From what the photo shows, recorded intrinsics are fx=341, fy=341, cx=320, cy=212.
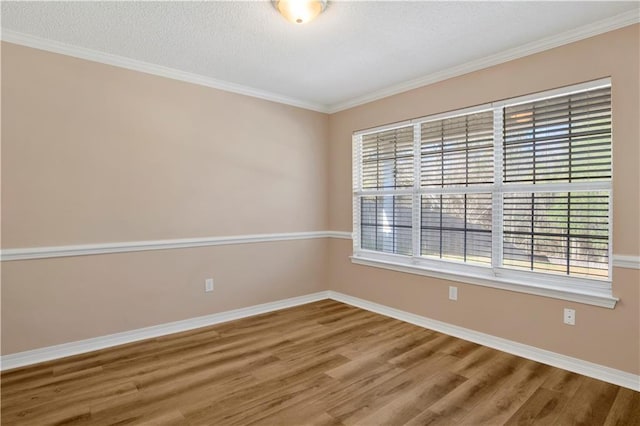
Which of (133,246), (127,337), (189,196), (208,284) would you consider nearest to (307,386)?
(208,284)

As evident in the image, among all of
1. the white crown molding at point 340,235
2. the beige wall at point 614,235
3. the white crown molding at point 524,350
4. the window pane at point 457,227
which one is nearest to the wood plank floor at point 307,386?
the white crown molding at point 524,350

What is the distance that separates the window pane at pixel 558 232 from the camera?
254cm

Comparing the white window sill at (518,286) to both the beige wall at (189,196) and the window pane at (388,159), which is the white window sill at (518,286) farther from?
the window pane at (388,159)

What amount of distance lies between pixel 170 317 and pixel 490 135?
3521 millimetres

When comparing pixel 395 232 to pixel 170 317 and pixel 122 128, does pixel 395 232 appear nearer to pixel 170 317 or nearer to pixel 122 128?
pixel 170 317

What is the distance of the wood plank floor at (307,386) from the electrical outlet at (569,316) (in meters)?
0.38

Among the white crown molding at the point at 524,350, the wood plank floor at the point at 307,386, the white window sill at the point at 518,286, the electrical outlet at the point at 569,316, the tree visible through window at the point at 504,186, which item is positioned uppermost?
the tree visible through window at the point at 504,186

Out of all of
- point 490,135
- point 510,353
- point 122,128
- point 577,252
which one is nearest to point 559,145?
point 490,135

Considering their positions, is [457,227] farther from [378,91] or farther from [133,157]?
[133,157]

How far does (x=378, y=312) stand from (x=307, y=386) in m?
1.80

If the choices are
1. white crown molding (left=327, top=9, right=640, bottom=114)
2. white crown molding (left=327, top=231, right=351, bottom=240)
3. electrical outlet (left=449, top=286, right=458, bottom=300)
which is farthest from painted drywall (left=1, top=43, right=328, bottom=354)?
electrical outlet (left=449, top=286, right=458, bottom=300)

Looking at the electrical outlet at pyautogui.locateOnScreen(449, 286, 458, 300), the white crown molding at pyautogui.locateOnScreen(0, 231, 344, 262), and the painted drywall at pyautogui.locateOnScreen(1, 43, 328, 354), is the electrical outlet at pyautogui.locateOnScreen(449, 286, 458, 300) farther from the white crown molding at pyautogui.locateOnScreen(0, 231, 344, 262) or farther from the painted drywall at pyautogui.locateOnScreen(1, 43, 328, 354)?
the painted drywall at pyautogui.locateOnScreen(1, 43, 328, 354)

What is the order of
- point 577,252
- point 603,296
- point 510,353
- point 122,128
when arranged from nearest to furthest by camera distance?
point 603,296
point 577,252
point 510,353
point 122,128

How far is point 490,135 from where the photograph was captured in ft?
10.2
